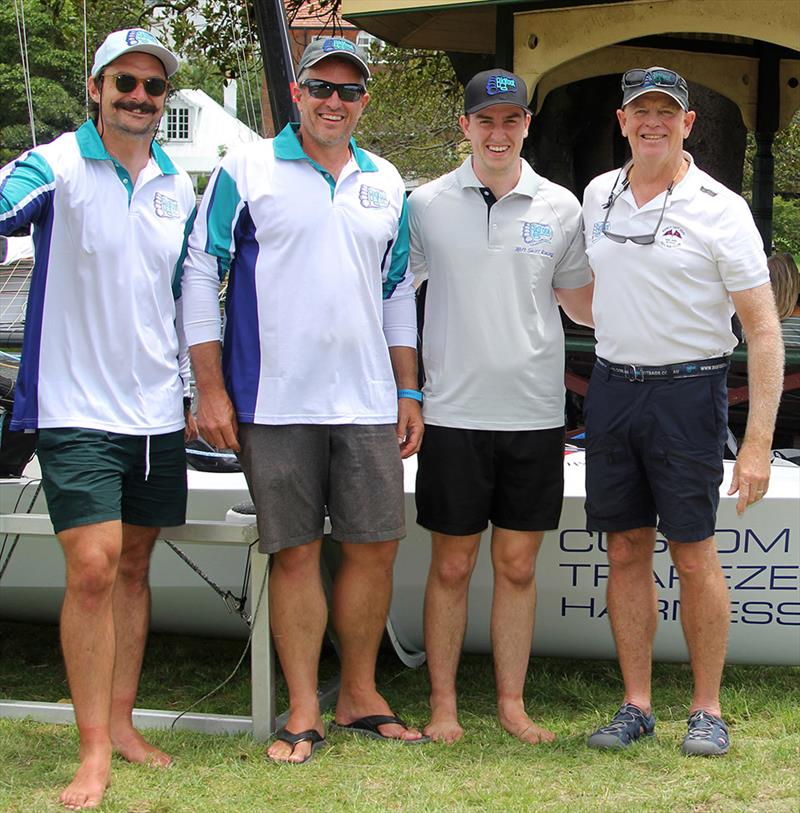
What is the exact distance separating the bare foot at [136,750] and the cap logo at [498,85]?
6.64 ft

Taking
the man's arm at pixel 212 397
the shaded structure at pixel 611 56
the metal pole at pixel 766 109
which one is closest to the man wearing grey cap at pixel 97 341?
the man's arm at pixel 212 397

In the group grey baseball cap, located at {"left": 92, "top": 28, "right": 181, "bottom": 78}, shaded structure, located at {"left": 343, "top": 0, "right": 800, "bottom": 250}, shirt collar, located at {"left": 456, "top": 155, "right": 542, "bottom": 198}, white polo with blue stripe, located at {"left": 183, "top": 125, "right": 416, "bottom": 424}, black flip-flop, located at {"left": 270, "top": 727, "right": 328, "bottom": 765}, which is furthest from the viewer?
shaded structure, located at {"left": 343, "top": 0, "right": 800, "bottom": 250}

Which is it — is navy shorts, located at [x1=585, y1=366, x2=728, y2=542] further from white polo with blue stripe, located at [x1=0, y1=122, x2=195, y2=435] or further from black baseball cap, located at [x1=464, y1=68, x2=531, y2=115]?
white polo with blue stripe, located at [x1=0, y1=122, x2=195, y2=435]

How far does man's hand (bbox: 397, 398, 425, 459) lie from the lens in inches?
135

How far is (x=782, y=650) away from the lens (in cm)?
391

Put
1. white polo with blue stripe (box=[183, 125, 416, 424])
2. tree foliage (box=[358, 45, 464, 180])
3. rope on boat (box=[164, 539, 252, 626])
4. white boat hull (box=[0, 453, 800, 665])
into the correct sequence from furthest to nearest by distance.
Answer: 1. tree foliage (box=[358, 45, 464, 180])
2. rope on boat (box=[164, 539, 252, 626])
3. white boat hull (box=[0, 453, 800, 665])
4. white polo with blue stripe (box=[183, 125, 416, 424])

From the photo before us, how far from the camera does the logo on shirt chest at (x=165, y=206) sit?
10.2ft

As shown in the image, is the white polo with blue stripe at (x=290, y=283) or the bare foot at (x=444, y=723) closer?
the white polo with blue stripe at (x=290, y=283)

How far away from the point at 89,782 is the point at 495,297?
1657 mm

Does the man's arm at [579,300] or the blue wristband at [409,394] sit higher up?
the man's arm at [579,300]

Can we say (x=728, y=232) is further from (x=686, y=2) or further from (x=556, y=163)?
(x=556, y=163)

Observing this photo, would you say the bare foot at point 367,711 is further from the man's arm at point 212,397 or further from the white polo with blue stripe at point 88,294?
the white polo with blue stripe at point 88,294

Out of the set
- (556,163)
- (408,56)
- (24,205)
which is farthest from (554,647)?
(408,56)

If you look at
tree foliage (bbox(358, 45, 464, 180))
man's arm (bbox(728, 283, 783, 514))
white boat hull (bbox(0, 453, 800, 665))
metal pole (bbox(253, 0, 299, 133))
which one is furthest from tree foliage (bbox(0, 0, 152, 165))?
man's arm (bbox(728, 283, 783, 514))
